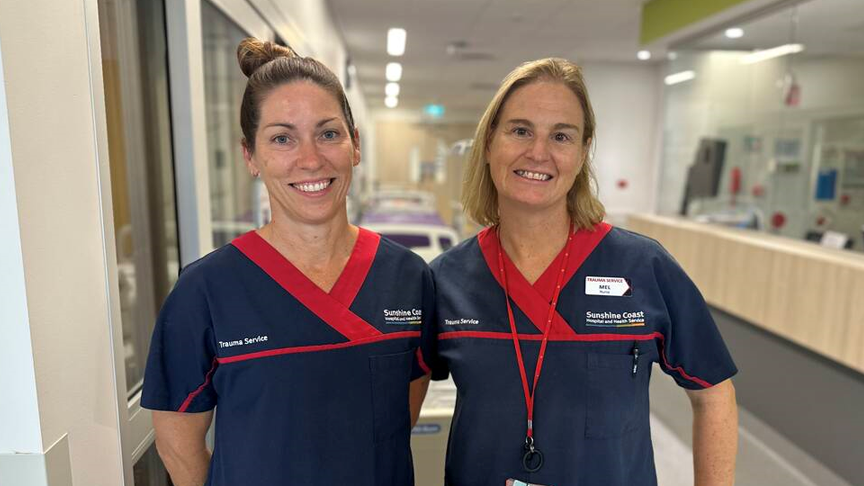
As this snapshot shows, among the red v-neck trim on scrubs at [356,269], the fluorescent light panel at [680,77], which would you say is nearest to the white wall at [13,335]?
the red v-neck trim on scrubs at [356,269]

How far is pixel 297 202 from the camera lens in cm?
134

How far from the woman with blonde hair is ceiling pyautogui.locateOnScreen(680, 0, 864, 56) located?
12.1 ft

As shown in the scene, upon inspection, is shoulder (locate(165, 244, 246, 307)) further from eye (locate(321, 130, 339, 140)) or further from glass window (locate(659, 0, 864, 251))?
glass window (locate(659, 0, 864, 251))

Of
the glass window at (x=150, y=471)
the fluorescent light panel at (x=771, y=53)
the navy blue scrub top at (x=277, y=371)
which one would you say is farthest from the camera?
the fluorescent light panel at (x=771, y=53)

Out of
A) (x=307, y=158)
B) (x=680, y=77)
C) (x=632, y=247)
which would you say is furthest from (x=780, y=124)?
(x=307, y=158)

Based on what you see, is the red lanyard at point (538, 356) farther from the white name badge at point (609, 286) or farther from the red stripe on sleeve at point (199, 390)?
the red stripe on sleeve at point (199, 390)

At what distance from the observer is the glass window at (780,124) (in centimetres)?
434

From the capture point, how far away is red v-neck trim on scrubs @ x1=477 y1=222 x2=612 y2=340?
1.46 meters

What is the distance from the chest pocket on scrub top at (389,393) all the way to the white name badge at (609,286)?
0.49 m

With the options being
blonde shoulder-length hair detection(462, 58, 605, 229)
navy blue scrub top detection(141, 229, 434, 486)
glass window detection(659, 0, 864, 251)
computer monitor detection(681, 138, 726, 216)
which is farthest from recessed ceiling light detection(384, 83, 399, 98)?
navy blue scrub top detection(141, 229, 434, 486)

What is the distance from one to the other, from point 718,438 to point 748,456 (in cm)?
248

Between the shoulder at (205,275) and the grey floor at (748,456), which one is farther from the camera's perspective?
the grey floor at (748,456)

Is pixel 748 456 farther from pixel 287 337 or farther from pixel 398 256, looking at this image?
pixel 287 337

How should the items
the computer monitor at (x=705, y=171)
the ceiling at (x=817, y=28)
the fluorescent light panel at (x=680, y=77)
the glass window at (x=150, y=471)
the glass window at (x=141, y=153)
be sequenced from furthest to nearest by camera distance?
the fluorescent light panel at (x=680, y=77)
the computer monitor at (x=705, y=171)
the ceiling at (x=817, y=28)
the glass window at (x=141, y=153)
the glass window at (x=150, y=471)
